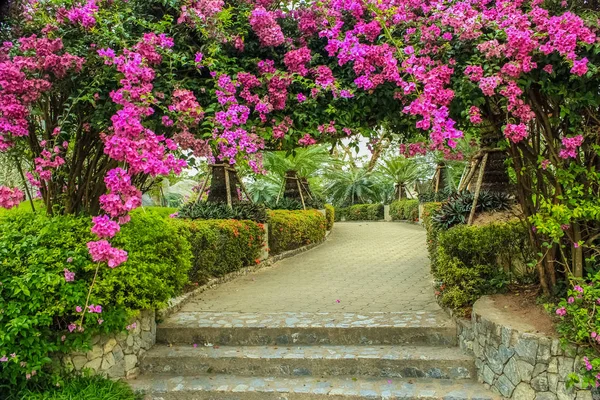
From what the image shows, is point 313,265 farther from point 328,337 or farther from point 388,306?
point 328,337

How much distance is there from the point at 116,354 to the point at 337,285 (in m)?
3.94

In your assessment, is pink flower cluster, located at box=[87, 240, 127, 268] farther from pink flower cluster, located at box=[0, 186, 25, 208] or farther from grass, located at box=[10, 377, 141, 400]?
grass, located at box=[10, 377, 141, 400]

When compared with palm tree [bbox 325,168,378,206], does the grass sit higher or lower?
lower

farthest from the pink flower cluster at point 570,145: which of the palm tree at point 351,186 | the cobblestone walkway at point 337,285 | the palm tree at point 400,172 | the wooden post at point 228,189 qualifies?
the palm tree at point 351,186

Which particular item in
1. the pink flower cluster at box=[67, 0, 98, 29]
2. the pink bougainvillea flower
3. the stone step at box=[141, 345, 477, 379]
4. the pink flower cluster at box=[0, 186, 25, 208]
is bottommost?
the stone step at box=[141, 345, 477, 379]

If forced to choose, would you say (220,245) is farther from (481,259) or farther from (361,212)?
(361,212)

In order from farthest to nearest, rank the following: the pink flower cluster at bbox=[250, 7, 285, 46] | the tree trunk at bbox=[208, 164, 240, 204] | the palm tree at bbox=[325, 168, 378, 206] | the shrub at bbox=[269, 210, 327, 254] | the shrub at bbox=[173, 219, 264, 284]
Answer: the palm tree at bbox=[325, 168, 378, 206], the shrub at bbox=[269, 210, 327, 254], the tree trunk at bbox=[208, 164, 240, 204], the shrub at bbox=[173, 219, 264, 284], the pink flower cluster at bbox=[250, 7, 285, 46]

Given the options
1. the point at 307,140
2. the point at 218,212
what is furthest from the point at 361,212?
the point at 307,140

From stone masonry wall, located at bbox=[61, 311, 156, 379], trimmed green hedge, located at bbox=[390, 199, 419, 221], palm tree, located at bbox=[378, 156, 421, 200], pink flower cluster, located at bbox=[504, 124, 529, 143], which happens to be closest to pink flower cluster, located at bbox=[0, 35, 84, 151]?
stone masonry wall, located at bbox=[61, 311, 156, 379]

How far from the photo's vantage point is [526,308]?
442 cm

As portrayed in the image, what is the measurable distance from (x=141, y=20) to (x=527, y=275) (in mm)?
4374

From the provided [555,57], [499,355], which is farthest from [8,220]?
[555,57]

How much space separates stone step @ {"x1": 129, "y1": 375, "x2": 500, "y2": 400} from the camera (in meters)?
4.08

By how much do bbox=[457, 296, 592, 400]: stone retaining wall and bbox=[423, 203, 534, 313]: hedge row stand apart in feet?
1.97
